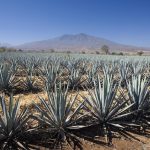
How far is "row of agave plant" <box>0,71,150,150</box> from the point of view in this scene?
4250mm

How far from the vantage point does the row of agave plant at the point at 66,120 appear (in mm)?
4250

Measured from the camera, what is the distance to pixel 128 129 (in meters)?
5.02

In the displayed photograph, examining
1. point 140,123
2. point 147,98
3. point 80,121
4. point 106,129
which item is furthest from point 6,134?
point 147,98

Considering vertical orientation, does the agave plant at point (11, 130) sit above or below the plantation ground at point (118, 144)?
above

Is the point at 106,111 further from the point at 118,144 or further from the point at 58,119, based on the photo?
the point at 58,119

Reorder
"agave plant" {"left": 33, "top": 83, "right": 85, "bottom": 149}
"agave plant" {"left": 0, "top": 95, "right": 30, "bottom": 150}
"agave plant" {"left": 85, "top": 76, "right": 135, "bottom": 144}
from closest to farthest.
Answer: "agave plant" {"left": 0, "top": 95, "right": 30, "bottom": 150} < "agave plant" {"left": 33, "top": 83, "right": 85, "bottom": 149} < "agave plant" {"left": 85, "top": 76, "right": 135, "bottom": 144}

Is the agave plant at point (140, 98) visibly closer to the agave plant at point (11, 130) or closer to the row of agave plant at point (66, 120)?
the row of agave plant at point (66, 120)

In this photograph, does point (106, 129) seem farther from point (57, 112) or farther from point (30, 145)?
point (30, 145)

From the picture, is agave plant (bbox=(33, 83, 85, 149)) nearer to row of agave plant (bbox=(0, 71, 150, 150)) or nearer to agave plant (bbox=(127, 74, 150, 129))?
row of agave plant (bbox=(0, 71, 150, 150))

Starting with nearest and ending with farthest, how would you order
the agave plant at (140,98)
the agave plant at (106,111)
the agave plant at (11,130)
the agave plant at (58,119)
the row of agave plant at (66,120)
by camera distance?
1. the agave plant at (11,130)
2. the row of agave plant at (66,120)
3. the agave plant at (58,119)
4. the agave plant at (106,111)
5. the agave plant at (140,98)

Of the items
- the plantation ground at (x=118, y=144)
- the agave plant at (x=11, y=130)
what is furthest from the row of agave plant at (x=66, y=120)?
the plantation ground at (x=118, y=144)

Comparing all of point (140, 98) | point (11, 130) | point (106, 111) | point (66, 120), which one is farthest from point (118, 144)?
point (11, 130)

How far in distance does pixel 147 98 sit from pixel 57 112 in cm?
223

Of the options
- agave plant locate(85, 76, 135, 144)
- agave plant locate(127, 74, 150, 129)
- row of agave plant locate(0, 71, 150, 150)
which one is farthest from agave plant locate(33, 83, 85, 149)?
agave plant locate(127, 74, 150, 129)
